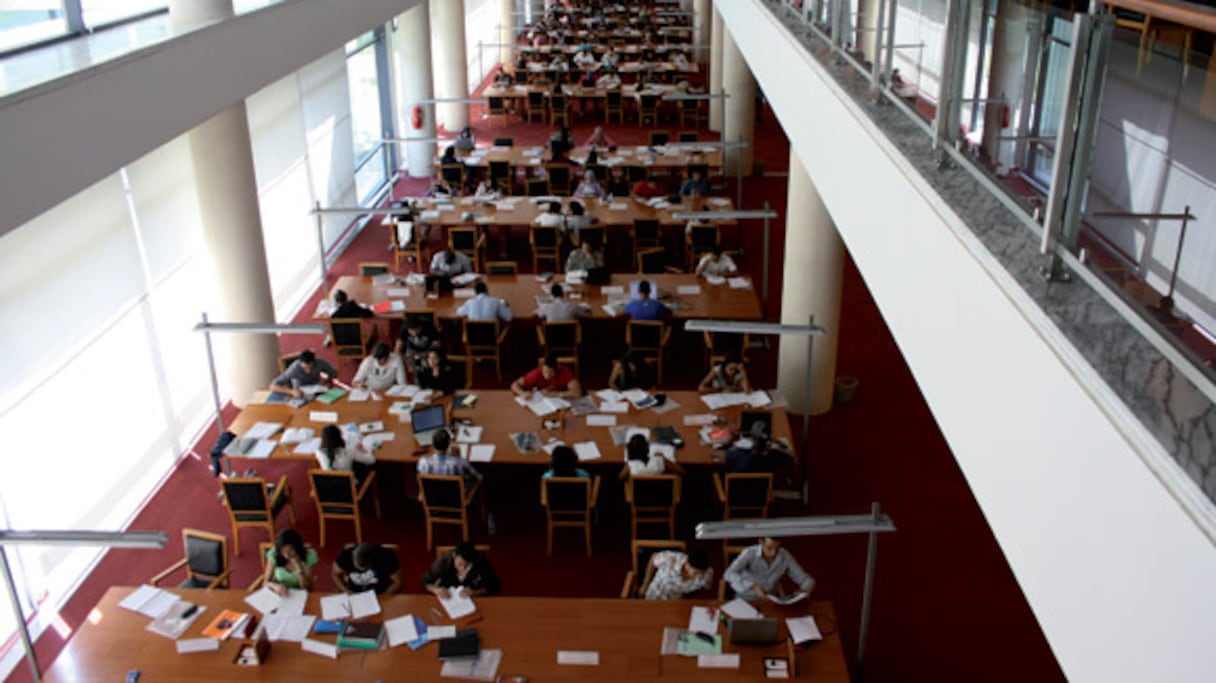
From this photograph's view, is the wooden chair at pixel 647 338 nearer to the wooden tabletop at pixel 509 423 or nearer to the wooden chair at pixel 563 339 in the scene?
the wooden chair at pixel 563 339

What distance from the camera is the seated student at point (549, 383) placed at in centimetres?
810

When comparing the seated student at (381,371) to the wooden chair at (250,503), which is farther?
the seated student at (381,371)

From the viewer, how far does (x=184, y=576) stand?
7.14 metres

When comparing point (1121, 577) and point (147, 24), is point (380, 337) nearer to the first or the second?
point (147, 24)

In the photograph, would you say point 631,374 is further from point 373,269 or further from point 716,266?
point 373,269

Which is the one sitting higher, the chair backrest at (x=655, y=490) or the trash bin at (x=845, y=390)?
the chair backrest at (x=655, y=490)

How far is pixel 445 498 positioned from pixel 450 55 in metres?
12.1

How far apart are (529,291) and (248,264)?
270cm

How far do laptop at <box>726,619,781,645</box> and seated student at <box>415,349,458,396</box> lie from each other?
356 centimetres

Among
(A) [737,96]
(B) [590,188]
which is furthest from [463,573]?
(A) [737,96]

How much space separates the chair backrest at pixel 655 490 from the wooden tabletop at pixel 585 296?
2811mm

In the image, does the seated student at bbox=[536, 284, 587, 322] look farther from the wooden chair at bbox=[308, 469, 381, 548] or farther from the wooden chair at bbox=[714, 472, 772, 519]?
the wooden chair at bbox=[714, 472, 772, 519]

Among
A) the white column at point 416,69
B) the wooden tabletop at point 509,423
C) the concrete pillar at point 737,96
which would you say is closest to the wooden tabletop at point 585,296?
the wooden tabletop at point 509,423

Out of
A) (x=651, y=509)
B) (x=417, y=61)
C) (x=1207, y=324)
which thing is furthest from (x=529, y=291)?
(x=1207, y=324)
